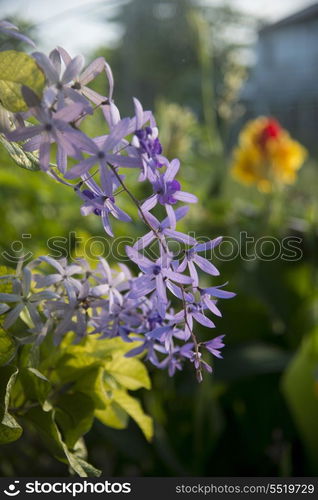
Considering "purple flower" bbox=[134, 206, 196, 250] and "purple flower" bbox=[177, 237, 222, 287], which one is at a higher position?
"purple flower" bbox=[134, 206, 196, 250]

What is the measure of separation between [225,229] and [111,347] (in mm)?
684

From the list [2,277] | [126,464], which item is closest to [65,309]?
[2,277]

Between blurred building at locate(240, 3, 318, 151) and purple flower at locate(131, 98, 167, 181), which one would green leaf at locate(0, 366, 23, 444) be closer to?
purple flower at locate(131, 98, 167, 181)

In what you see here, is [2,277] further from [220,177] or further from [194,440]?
[220,177]

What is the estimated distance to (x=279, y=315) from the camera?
1.01 m

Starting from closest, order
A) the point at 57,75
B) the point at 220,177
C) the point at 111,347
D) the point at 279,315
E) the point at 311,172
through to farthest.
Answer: the point at 57,75, the point at 111,347, the point at 279,315, the point at 220,177, the point at 311,172

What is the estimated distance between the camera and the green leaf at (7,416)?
0.27 metres

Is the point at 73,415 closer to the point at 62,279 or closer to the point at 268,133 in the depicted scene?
the point at 62,279

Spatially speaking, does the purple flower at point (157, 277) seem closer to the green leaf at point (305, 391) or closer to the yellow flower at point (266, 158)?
the green leaf at point (305, 391)

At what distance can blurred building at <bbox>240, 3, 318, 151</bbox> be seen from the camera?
28.8 ft

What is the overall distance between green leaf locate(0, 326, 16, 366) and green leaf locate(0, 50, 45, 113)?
0.32 feet

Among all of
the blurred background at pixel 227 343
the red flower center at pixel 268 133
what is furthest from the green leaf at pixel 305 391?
the red flower center at pixel 268 133

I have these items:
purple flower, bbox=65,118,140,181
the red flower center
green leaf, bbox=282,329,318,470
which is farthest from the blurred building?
purple flower, bbox=65,118,140,181

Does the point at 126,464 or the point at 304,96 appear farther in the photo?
the point at 304,96
